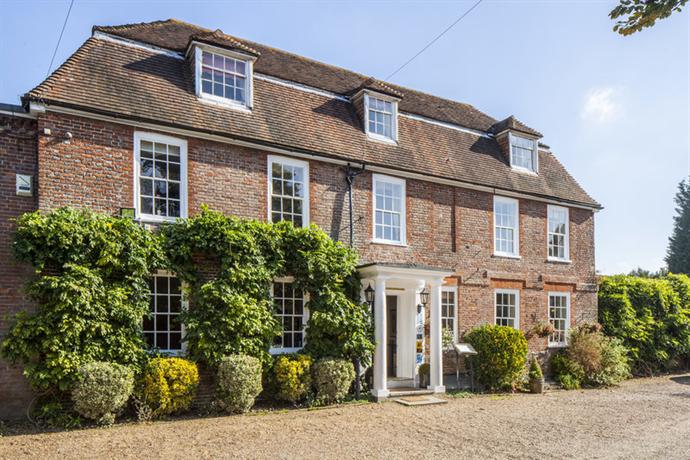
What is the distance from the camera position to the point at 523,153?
19188 mm

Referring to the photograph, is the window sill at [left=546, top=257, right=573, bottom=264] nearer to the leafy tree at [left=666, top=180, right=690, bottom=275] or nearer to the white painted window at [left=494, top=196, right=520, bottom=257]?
the white painted window at [left=494, top=196, right=520, bottom=257]

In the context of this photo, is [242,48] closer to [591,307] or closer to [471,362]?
[471,362]

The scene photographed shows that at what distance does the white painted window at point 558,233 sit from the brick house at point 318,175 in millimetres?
58

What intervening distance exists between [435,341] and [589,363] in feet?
20.8

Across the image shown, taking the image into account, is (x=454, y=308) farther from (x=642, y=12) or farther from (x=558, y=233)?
(x=642, y=12)

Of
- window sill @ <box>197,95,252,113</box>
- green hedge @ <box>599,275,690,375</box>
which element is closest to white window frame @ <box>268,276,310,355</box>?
window sill @ <box>197,95,252,113</box>

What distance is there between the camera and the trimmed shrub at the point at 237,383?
11117 millimetres

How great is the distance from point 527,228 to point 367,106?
7095 mm

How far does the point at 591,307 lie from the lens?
770 inches

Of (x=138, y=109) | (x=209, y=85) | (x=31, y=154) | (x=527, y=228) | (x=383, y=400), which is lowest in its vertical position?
(x=383, y=400)

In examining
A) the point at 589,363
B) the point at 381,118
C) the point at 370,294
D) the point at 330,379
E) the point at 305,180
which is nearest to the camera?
the point at 330,379

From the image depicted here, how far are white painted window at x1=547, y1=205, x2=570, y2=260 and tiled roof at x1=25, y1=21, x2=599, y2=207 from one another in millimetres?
572

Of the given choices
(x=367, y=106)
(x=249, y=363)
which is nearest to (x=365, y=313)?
(x=249, y=363)

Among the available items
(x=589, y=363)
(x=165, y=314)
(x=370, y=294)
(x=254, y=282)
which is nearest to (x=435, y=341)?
(x=370, y=294)
